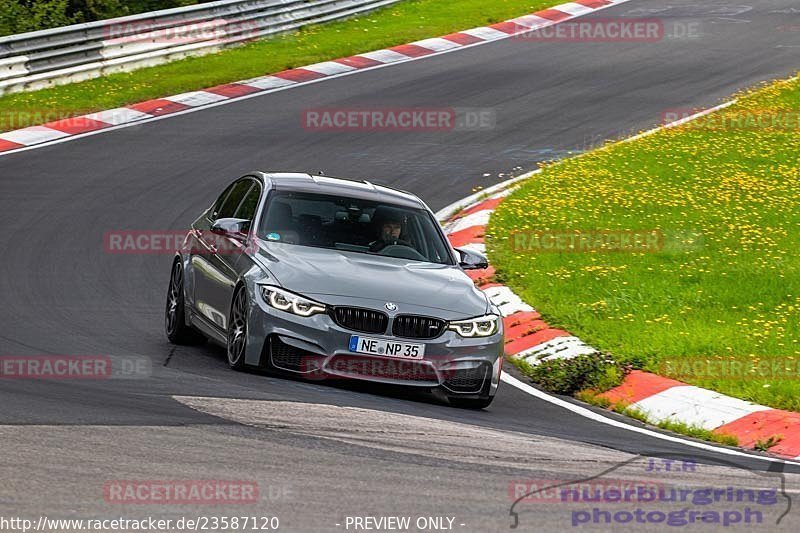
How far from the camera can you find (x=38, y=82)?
23.5 m

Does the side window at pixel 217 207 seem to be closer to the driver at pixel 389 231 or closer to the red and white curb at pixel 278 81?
the driver at pixel 389 231

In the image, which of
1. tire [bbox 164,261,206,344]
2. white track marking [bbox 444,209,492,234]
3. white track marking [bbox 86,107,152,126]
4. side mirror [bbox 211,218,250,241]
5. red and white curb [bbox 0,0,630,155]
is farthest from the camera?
white track marking [bbox 86,107,152,126]

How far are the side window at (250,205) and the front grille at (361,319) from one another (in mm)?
1715

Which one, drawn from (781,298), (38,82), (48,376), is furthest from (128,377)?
(38,82)

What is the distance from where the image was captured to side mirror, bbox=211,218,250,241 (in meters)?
10.8

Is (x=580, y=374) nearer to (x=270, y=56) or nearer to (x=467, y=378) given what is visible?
(x=467, y=378)

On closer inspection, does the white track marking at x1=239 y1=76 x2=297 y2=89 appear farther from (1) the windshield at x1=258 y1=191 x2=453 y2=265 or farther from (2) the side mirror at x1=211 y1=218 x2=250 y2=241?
(2) the side mirror at x1=211 y1=218 x2=250 y2=241

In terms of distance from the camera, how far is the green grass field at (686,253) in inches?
450

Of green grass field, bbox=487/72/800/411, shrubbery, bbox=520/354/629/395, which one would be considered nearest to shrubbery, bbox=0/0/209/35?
green grass field, bbox=487/72/800/411

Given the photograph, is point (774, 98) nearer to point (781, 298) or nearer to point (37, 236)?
point (781, 298)

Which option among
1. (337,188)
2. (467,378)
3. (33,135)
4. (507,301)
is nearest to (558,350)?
(507,301)

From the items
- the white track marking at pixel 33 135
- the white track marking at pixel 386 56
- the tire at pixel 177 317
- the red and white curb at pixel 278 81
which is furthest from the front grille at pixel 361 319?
the white track marking at pixel 386 56

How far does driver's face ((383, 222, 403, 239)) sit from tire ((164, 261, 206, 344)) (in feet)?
5.77

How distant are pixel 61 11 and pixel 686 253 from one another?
15698mm
